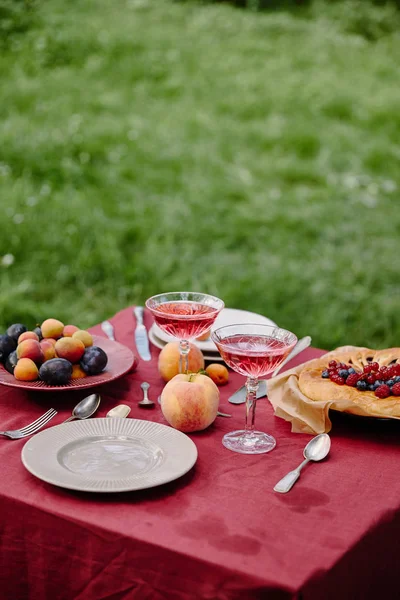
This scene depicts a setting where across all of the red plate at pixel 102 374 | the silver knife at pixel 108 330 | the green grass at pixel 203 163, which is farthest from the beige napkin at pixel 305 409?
the green grass at pixel 203 163

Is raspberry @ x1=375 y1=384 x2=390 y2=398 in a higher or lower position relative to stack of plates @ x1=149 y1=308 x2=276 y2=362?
higher

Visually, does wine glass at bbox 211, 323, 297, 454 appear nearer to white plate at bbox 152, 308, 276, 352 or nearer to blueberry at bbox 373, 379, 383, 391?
blueberry at bbox 373, 379, 383, 391

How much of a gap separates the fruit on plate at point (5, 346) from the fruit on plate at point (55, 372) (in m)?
0.15

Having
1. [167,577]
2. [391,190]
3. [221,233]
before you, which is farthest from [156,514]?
[391,190]

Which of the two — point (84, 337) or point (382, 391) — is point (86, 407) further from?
point (382, 391)

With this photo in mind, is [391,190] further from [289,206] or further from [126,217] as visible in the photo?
[126,217]

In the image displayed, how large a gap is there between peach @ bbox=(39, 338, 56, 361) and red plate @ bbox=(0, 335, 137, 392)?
0.22ft

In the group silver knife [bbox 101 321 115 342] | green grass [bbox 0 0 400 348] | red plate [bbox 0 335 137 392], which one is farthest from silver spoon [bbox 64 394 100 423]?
green grass [bbox 0 0 400 348]

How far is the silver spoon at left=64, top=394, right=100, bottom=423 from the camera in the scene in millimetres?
1539

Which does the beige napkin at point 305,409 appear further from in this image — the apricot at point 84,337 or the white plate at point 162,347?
the apricot at point 84,337

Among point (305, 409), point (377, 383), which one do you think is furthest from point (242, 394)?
point (377, 383)

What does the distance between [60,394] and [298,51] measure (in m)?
6.50

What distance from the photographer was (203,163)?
565 centimetres

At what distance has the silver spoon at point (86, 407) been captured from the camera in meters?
1.54
